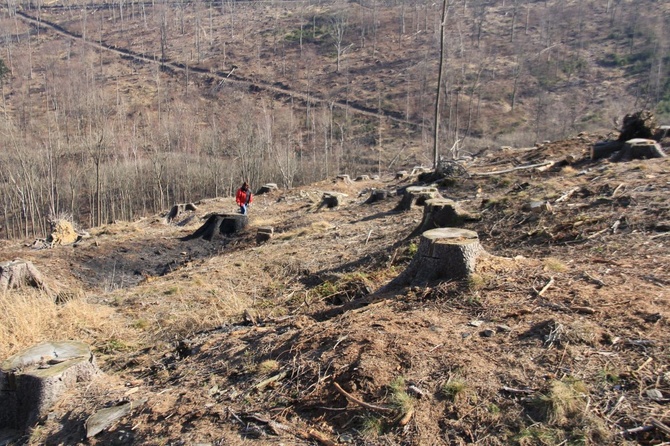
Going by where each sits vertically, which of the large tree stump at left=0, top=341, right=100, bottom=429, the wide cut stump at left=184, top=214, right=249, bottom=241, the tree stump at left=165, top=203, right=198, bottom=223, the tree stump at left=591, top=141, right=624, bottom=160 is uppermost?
the tree stump at left=591, top=141, right=624, bottom=160

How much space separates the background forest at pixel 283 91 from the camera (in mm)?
39500

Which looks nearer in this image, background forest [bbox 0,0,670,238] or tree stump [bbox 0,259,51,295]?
tree stump [bbox 0,259,51,295]

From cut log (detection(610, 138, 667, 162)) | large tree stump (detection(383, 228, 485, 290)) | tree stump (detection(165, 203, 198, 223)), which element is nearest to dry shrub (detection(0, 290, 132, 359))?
large tree stump (detection(383, 228, 485, 290))

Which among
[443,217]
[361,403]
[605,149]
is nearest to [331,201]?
[605,149]

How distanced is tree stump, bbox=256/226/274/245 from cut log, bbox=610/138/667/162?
8315 millimetres

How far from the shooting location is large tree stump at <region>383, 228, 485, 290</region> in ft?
17.5

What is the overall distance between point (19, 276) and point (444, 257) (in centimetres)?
747

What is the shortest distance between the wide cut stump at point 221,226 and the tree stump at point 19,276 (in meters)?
5.86

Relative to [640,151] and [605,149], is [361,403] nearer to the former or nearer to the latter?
[640,151]

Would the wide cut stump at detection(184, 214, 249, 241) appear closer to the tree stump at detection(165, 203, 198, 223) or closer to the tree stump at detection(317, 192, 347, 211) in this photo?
the tree stump at detection(317, 192, 347, 211)

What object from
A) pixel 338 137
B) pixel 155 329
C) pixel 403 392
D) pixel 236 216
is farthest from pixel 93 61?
pixel 403 392

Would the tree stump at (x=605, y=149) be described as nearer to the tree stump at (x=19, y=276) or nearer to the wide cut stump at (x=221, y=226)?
the wide cut stump at (x=221, y=226)

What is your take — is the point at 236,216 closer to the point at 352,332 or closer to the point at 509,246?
the point at 509,246

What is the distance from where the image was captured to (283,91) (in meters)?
58.7
